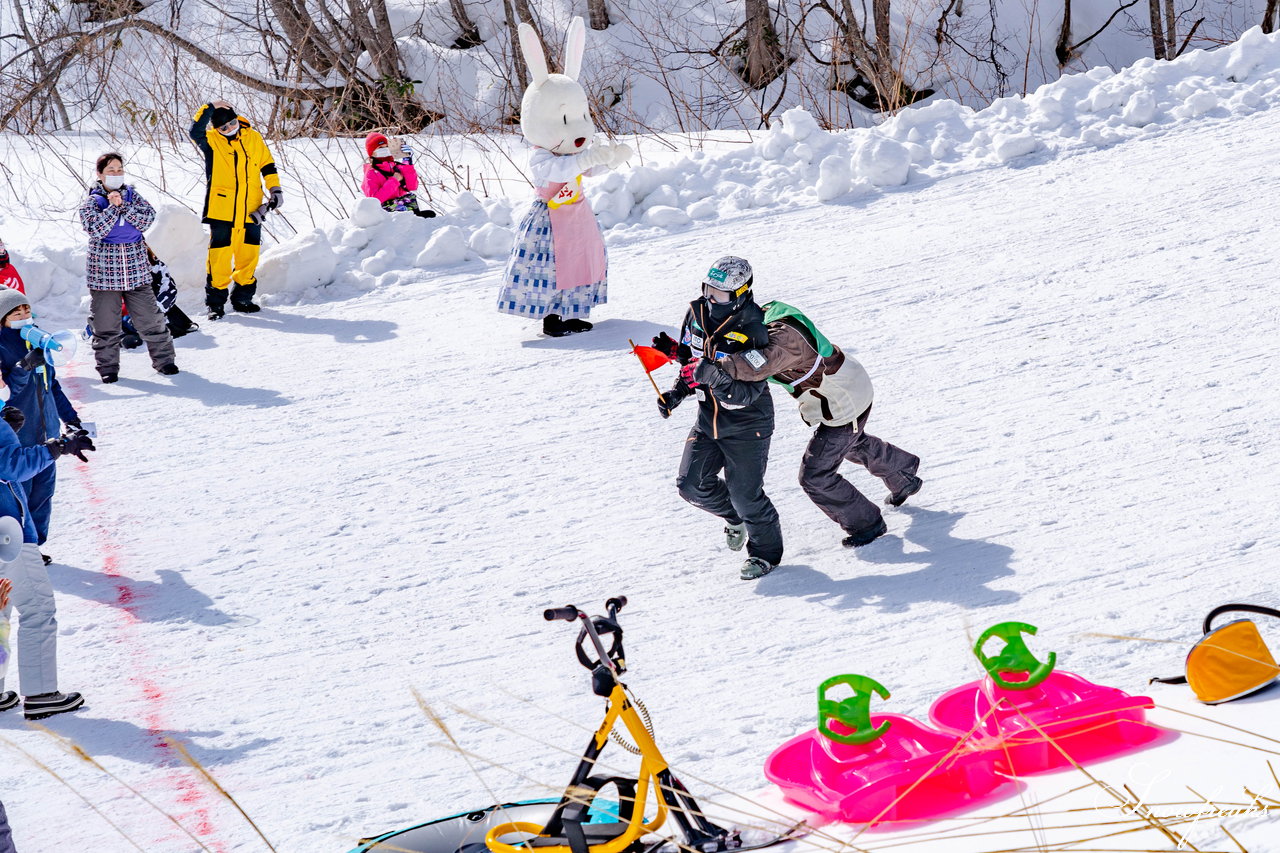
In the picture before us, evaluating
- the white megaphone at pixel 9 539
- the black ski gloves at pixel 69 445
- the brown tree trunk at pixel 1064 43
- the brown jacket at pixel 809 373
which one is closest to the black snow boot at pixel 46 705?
the white megaphone at pixel 9 539

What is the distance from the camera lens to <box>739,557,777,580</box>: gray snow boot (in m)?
5.07

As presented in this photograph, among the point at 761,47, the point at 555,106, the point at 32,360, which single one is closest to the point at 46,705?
the point at 32,360

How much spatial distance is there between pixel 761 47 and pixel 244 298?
10127mm

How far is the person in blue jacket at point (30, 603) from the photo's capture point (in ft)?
14.5

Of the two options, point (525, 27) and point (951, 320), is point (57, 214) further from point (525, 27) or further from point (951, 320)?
point (951, 320)

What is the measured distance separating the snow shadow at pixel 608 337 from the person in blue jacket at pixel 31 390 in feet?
9.50

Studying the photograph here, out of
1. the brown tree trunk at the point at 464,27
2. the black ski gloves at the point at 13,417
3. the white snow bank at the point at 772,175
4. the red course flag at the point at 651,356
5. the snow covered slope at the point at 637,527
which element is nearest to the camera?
the snow covered slope at the point at 637,527

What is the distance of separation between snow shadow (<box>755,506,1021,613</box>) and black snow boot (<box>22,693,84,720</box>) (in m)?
2.56

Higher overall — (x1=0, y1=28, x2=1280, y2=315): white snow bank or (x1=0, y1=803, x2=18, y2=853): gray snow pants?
(x1=0, y1=28, x2=1280, y2=315): white snow bank

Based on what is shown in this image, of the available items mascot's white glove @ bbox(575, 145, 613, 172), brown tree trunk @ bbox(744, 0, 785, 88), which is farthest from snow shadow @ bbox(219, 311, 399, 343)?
brown tree trunk @ bbox(744, 0, 785, 88)

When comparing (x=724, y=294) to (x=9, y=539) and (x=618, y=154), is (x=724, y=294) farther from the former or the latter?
(x=618, y=154)

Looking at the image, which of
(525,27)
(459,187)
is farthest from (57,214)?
(525,27)

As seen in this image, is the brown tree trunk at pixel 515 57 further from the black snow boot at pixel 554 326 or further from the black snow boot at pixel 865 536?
the black snow boot at pixel 865 536

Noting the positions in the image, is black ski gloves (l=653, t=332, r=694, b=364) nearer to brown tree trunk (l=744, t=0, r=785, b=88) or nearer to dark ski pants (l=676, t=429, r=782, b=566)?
dark ski pants (l=676, t=429, r=782, b=566)
